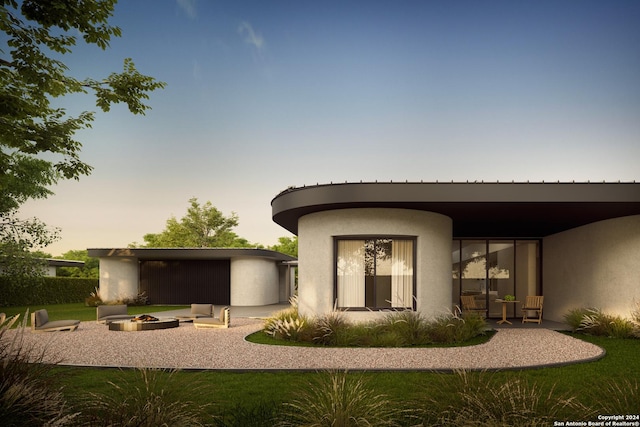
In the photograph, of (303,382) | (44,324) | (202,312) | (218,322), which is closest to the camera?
(303,382)

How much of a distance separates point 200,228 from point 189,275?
24202mm

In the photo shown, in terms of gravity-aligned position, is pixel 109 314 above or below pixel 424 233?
below

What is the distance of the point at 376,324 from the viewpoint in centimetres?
1146

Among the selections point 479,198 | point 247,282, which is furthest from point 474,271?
point 247,282

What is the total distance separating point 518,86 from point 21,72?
53.7 ft

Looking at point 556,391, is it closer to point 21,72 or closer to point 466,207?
point 466,207

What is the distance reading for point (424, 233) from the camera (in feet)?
40.4

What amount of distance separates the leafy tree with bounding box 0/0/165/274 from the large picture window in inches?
259

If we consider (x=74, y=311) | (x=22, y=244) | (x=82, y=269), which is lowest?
(x=82, y=269)

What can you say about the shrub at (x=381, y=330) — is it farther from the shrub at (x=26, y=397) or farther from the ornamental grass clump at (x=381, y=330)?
the shrub at (x=26, y=397)

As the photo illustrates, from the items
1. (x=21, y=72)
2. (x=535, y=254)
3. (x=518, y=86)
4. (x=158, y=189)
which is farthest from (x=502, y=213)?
(x=158, y=189)

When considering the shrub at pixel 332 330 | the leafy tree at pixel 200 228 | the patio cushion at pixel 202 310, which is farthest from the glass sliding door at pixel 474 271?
the leafy tree at pixel 200 228

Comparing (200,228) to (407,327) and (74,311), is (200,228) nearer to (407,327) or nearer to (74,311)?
(74,311)

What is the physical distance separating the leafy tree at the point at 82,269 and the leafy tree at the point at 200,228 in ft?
30.4
